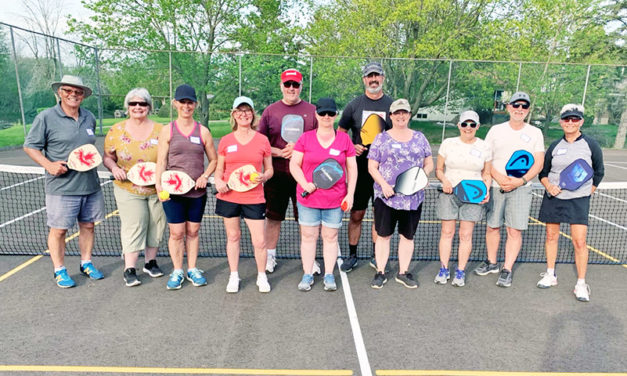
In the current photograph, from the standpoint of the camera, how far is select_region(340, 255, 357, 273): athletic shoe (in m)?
5.01

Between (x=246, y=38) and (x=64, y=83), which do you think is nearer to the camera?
(x=64, y=83)

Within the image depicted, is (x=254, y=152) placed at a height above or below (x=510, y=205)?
above

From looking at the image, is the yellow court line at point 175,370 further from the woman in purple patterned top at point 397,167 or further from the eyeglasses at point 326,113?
the eyeglasses at point 326,113

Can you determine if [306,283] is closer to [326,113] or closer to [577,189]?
[326,113]

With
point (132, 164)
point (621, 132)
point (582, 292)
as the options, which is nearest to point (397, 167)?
point (582, 292)

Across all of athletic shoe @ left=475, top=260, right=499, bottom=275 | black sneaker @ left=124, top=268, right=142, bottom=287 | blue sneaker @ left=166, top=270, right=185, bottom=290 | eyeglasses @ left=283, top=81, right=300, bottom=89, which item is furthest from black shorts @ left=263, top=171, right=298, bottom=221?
athletic shoe @ left=475, top=260, right=499, bottom=275

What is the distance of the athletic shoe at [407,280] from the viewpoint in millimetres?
4531

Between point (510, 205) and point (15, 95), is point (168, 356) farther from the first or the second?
point (15, 95)

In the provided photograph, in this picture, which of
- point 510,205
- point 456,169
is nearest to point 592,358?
point 510,205

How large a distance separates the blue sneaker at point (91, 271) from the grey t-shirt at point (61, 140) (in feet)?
2.92

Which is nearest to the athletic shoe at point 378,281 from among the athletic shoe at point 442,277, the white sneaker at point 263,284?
the athletic shoe at point 442,277

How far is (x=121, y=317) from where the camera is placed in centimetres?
375

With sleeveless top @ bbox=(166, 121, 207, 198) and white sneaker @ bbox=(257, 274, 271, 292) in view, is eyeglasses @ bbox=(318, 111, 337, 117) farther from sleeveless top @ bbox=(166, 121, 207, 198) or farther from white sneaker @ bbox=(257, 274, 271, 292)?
white sneaker @ bbox=(257, 274, 271, 292)

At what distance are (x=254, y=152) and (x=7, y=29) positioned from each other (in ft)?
49.4
